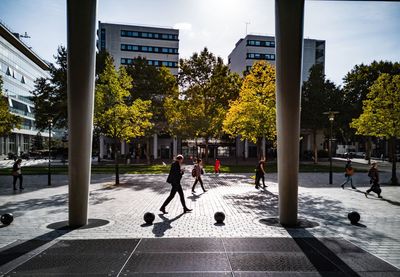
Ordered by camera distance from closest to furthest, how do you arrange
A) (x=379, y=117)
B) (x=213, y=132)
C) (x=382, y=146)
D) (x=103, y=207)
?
(x=103, y=207)
(x=379, y=117)
(x=213, y=132)
(x=382, y=146)

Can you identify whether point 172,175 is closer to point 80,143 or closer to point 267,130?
point 80,143

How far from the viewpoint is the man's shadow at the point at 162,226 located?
8.88m

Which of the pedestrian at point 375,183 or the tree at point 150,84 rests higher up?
the tree at point 150,84

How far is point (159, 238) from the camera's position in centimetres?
835

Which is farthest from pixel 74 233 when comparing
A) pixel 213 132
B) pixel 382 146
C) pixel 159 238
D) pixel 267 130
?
pixel 382 146

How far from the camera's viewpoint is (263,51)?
69562mm

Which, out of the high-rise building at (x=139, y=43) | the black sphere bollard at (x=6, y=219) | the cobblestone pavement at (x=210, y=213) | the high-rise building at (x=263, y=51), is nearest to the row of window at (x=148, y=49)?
the high-rise building at (x=139, y=43)

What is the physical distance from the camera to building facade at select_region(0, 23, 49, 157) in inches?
2482

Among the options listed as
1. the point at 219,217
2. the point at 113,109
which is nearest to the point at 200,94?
the point at 113,109

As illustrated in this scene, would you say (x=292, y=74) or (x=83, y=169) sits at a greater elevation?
(x=292, y=74)

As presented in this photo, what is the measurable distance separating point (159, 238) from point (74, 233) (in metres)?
2.39

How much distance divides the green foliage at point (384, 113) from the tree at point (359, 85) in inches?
921

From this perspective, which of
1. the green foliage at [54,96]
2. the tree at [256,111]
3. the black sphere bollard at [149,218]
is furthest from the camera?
the green foliage at [54,96]

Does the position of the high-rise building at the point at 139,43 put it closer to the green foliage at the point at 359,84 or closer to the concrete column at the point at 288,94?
the green foliage at the point at 359,84
